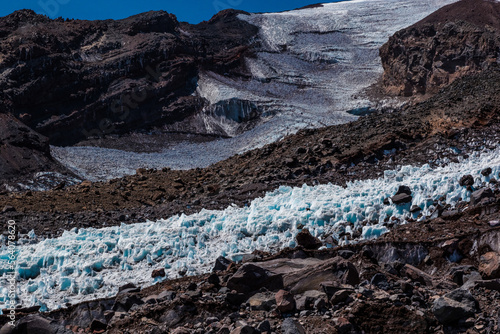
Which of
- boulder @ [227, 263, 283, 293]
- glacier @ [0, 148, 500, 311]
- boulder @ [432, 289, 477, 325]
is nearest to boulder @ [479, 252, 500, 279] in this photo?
boulder @ [432, 289, 477, 325]

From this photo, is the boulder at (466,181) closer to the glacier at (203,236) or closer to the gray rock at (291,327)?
the glacier at (203,236)

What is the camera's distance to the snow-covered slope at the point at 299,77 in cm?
3309

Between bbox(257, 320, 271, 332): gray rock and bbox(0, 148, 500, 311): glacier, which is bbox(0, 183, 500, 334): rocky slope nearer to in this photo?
bbox(257, 320, 271, 332): gray rock

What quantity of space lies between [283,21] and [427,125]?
5149 cm

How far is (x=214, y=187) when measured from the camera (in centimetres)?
1339

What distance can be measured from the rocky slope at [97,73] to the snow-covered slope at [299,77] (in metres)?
2.74

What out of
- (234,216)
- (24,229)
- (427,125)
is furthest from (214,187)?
(427,125)

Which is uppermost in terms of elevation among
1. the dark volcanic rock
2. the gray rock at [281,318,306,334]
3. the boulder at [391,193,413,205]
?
the dark volcanic rock

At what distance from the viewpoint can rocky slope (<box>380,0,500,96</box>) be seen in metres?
35.0

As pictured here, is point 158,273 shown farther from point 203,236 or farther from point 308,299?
point 308,299

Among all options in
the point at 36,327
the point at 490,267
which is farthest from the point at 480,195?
the point at 36,327

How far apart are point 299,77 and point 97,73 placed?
17.7 m

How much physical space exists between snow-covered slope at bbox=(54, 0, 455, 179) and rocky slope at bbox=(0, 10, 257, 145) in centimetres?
274

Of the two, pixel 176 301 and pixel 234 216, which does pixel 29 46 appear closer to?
pixel 234 216
